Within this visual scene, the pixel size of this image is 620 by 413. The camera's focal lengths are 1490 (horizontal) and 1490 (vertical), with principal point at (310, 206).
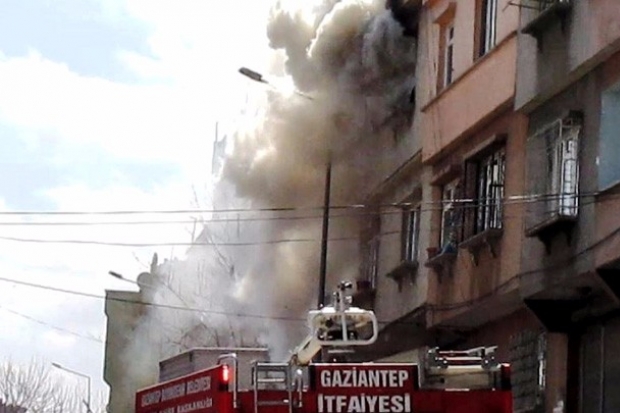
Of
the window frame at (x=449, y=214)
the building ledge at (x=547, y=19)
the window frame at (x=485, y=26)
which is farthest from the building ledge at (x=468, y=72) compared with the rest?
the window frame at (x=449, y=214)

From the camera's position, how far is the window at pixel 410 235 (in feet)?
72.2

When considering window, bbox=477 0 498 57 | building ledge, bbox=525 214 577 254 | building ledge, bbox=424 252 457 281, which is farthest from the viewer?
building ledge, bbox=424 252 457 281

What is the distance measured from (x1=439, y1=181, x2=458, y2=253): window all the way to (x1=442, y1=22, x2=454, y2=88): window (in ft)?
5.20

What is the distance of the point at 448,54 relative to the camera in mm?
21406

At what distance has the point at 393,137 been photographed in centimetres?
2409

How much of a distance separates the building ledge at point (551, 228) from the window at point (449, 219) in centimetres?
337

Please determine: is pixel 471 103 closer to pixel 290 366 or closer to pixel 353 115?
pixel 353 115

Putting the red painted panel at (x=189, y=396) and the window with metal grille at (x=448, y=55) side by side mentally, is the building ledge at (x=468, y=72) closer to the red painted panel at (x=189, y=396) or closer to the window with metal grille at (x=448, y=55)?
the window with metal grille at (x=448, y=55)

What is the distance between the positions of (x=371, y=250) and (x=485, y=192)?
6333 millimetres

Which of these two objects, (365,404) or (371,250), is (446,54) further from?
(365,404)

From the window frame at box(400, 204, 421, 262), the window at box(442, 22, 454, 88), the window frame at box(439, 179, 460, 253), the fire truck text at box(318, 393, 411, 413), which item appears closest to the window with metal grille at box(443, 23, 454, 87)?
the window at box(442, 22, 454, 88)

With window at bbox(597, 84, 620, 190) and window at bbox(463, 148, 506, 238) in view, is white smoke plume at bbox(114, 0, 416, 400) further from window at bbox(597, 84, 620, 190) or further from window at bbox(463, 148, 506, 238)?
window at bbox(597, 84, 620, 190)

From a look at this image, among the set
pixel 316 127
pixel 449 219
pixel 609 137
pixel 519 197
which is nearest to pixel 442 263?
pixel 449 219

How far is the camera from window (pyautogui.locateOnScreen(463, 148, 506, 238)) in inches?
710
